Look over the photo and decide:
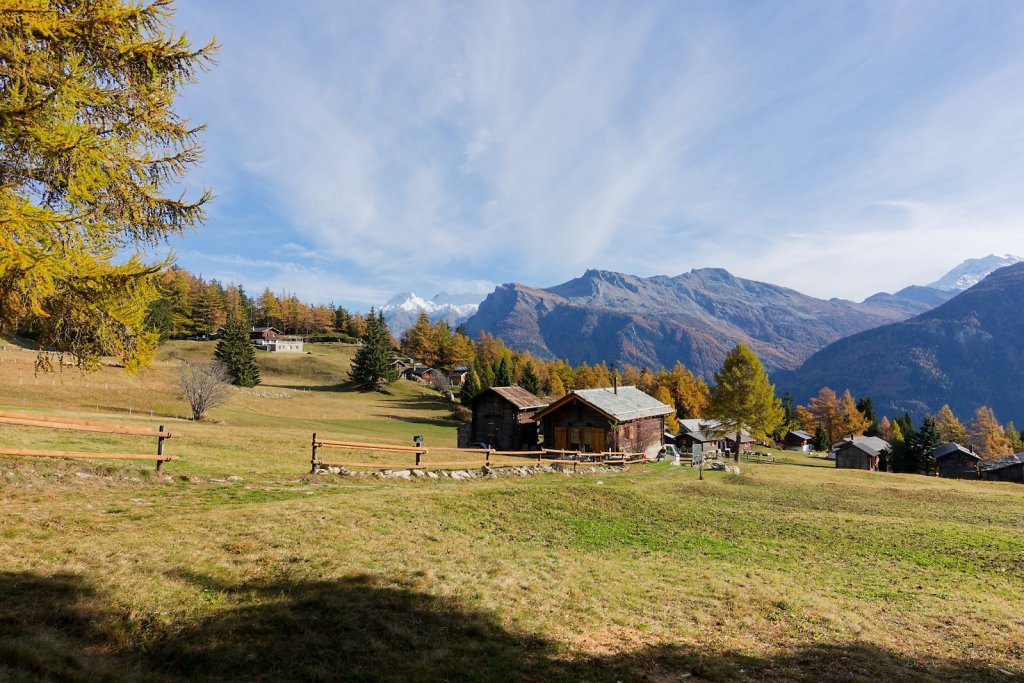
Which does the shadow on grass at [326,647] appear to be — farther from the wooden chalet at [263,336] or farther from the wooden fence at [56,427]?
the wooden chalet at [263,336]

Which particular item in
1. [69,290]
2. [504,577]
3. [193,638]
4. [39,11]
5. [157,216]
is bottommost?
[504,577]

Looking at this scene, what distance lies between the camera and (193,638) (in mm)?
6551

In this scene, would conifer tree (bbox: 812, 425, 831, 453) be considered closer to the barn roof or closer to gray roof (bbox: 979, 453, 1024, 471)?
gray roof (bbox: 979, 453, 1024, 471)

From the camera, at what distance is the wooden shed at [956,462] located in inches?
2835

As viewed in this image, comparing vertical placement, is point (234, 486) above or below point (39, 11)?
below

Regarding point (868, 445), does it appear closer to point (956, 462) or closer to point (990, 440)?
point (956, 462)

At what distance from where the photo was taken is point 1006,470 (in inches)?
2717

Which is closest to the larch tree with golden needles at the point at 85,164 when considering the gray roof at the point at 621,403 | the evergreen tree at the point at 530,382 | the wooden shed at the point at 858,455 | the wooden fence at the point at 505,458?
the wooden fence at the point at 505,458

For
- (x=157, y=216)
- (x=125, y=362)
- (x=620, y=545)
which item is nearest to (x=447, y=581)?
(x=620, y=545)

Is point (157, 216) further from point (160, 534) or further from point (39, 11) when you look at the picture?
point (160, 534)

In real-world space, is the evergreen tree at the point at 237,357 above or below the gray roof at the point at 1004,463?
above

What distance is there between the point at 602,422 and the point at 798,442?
83670 millimetres

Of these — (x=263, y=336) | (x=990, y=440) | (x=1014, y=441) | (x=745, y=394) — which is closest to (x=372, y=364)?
(x=263, y=336)

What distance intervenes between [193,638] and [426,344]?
129 metres
